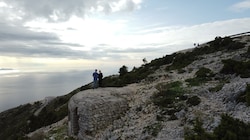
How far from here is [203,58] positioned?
36.8 m

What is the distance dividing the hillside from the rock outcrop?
61 cm

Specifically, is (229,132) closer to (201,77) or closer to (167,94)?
(167,94)

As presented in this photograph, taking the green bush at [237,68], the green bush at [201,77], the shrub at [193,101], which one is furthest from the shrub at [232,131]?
the green bush at [201,77]

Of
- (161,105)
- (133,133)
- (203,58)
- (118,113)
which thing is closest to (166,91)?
(161,105)

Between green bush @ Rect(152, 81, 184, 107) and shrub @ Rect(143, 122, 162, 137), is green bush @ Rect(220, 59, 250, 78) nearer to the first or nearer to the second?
green bush @ Rect(152, 81, 184, 107)

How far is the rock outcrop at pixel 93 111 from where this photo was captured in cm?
2505

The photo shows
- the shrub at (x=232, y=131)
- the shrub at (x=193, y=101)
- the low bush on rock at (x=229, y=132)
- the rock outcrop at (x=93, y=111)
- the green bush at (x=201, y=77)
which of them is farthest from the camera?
the green bush at (x=201, y=77)

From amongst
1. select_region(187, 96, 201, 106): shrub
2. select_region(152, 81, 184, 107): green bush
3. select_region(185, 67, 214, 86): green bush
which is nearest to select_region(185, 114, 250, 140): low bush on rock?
select_region(187, 96, 201, 106): shrub

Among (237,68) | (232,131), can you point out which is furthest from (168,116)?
(237,68)

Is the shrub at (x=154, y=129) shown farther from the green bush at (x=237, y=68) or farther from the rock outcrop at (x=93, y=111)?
the green bush at (x=237, y=68)

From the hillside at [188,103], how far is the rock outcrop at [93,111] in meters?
0.61

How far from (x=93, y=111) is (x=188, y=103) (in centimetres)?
→ 686

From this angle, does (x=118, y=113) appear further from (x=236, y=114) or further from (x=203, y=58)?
(x=203, y=58)

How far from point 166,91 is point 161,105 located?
90.4 inches
